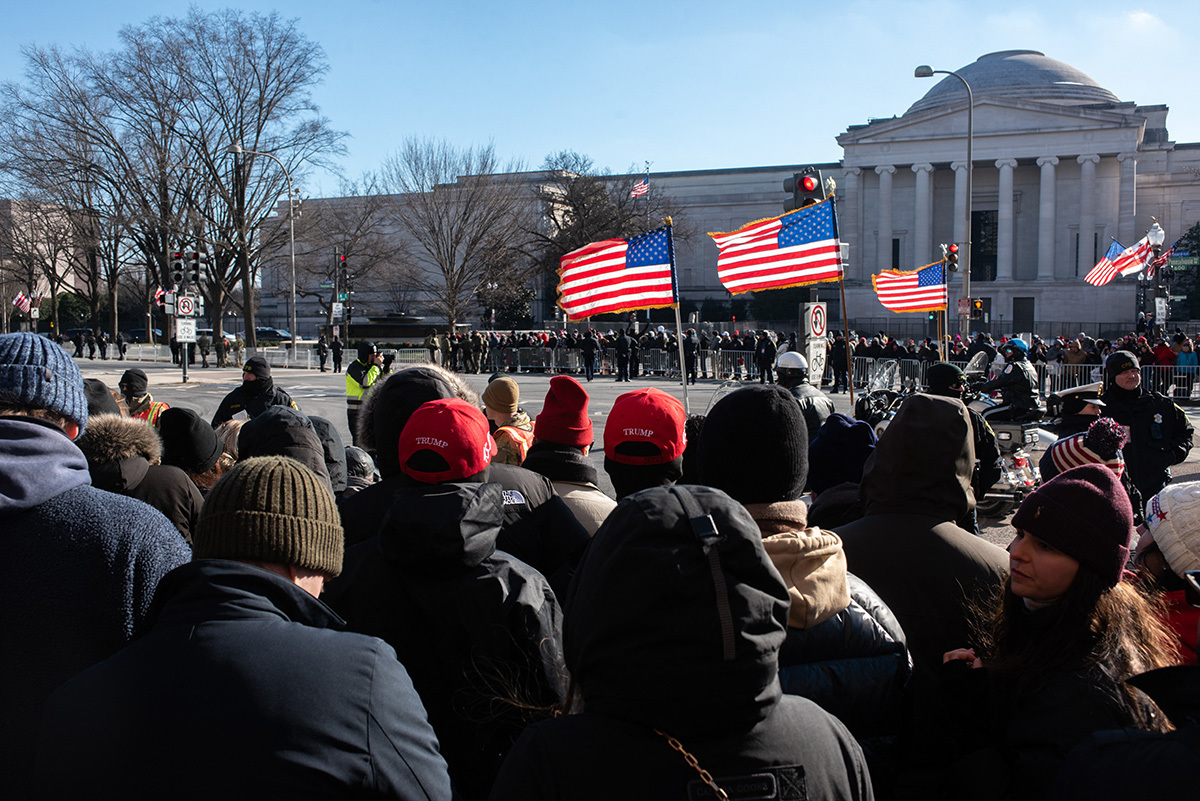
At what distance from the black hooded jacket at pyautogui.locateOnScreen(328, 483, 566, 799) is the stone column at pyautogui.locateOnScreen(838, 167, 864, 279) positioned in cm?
7265

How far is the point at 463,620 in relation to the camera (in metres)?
2.67

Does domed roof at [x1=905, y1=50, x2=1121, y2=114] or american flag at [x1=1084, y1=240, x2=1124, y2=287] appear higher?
domed roof at [x1=905, y1=50, x2=1121, y2=114]

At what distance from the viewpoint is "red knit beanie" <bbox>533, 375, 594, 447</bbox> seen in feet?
14.4

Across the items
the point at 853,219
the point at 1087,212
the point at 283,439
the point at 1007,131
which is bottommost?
the point at 283,439

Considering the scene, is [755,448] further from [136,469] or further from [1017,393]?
[1017,393]

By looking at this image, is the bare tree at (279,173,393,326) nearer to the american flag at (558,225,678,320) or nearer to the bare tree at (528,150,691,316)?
the bare tree at (528,150,691,316)

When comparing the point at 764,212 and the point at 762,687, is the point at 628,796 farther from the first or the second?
the point at 764,212

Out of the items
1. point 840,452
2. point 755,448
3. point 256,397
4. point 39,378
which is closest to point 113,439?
point 39,378

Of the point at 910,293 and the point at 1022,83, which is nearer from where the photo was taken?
the point at 910,293

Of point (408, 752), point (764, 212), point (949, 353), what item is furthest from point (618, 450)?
point (764, 212)

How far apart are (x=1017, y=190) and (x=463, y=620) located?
259 ft

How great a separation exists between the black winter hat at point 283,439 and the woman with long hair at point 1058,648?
3122 millimetres

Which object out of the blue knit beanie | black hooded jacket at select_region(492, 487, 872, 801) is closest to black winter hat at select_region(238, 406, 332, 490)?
the blue knit beanie

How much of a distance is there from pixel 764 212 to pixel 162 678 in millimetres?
83758
